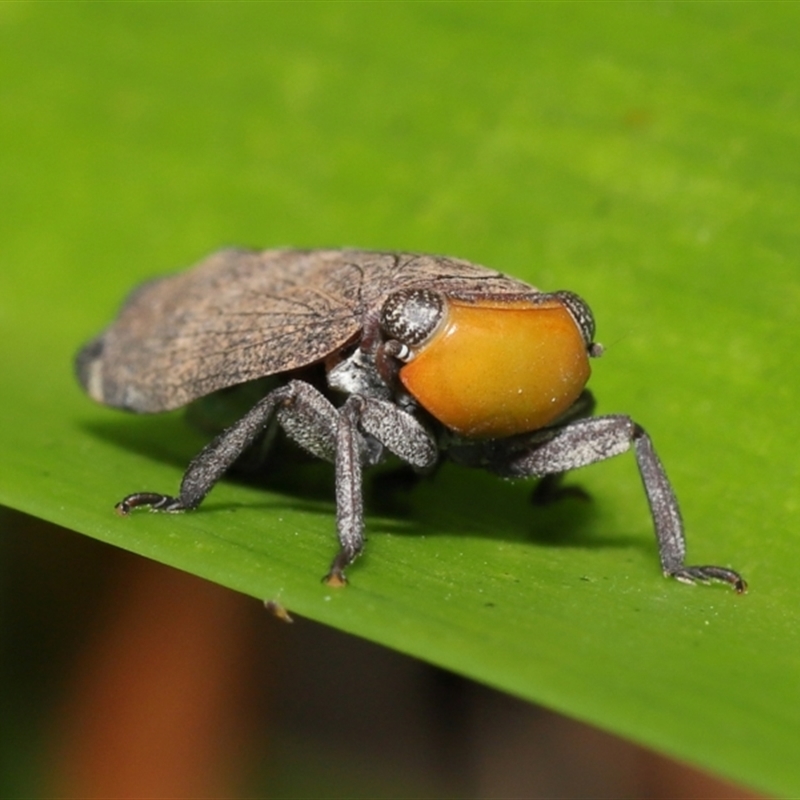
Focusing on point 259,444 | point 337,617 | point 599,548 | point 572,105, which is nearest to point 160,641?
point 259,444

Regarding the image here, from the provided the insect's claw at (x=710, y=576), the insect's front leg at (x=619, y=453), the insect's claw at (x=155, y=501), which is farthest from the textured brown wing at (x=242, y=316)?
the insect's claw at (x=710, y=576)

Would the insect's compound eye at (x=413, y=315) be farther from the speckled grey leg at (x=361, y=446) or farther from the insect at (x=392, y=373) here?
the speckled grey leg at (x=361, y=446)

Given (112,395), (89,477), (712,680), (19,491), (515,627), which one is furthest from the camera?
(112,395)

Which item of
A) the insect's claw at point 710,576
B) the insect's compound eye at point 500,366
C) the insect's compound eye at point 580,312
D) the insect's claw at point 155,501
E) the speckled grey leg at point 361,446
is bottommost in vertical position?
the insect's claw at point 155,501

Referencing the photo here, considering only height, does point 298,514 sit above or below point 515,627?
below

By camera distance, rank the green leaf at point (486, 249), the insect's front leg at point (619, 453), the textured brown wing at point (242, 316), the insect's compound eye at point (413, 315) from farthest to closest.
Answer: the textured brown wing at point (242, 316) → the insect's compound eye at point (413, 315) → the insect's front leg at point (619, 453) → the green leaf at point (486, 249)

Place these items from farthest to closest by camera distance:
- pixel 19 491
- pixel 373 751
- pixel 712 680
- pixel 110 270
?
1. pixel 110 270
2. pixel 373 751
3. pixel 19 491
4. pixel 712 680

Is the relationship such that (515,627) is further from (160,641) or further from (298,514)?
(160,641)
